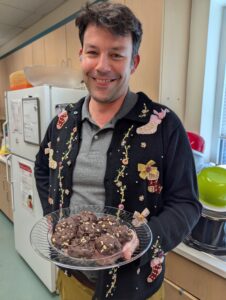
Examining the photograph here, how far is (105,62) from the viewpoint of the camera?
2.48 ft

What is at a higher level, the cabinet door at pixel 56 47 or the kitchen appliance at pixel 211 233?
the cabinet door at pixel 56 47

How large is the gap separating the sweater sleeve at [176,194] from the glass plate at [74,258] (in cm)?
7

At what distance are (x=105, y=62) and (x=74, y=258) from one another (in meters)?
0.60

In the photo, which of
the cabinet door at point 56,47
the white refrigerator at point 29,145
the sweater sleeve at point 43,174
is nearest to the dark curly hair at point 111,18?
the sweater sleeve at point 43,174

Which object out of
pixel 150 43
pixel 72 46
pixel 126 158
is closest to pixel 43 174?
pixel 126 158

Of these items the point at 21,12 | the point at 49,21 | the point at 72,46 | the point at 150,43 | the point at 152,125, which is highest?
the point at 21,12

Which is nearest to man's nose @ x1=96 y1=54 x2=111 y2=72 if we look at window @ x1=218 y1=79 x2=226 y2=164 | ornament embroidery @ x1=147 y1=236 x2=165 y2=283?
ornament embroidery @ x1=147 y1=236 x2=165 y2=283

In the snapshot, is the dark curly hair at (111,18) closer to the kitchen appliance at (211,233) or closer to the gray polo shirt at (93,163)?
the gray polo shirt at (93,163)

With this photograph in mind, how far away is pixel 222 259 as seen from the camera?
1.02 meters

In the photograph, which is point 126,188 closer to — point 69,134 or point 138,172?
point 138,172

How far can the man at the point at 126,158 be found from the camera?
740 mm

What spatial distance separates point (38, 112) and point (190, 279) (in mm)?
1351

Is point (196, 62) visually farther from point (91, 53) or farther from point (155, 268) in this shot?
point (155, 268)

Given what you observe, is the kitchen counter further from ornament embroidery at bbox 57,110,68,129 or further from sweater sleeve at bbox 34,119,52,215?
ornament embroidery at bbox 57,110,68,129
